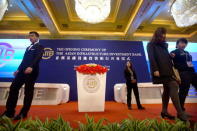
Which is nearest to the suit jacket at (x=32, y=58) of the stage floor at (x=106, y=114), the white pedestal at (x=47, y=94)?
the stage floor at (x=106, y=114)

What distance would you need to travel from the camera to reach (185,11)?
290 cm

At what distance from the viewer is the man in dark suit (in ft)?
5.72

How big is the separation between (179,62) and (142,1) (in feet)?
8.00

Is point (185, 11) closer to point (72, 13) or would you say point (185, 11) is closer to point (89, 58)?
point (89, 58)

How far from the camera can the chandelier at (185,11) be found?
275 cm

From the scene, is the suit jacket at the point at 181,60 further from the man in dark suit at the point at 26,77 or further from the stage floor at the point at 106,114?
the man in dark suit at the point at 26,77

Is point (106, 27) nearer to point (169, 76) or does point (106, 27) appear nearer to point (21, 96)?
point (21, 96)

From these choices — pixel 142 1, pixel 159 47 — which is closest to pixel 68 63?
pixel 142 1

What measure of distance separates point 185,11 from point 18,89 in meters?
2.90

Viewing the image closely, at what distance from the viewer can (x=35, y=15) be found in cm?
457

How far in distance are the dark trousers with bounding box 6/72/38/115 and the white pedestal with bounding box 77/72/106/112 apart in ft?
2.55

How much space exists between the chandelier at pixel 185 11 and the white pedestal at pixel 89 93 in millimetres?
1902

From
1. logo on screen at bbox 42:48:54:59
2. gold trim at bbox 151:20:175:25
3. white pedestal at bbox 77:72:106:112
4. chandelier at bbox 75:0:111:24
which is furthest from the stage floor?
gold trim at bbox 151:20:175:25

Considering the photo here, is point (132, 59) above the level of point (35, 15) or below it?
below
